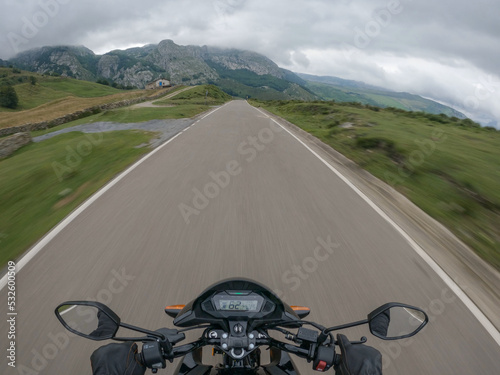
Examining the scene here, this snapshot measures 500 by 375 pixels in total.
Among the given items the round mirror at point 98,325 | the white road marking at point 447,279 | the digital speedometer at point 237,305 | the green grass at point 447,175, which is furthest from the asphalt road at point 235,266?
the green grass at point 447,175

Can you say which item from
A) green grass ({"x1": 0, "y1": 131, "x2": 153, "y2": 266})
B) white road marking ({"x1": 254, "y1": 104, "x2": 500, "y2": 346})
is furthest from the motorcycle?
green grass ({"x1": 0, "y1": 131, "x2": 153, "y2": 266})

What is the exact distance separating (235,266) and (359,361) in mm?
2479

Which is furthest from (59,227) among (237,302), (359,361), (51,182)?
(359,361)

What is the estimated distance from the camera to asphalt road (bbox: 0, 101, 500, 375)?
9.08 feet

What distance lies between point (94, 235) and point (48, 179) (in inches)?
196

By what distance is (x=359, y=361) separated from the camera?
148cm

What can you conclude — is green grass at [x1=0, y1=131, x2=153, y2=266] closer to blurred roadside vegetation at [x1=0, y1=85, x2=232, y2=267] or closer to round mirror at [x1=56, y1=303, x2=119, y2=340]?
blurred roadside vegetation at [x1=0, y1=85, x2=232, y2=267]

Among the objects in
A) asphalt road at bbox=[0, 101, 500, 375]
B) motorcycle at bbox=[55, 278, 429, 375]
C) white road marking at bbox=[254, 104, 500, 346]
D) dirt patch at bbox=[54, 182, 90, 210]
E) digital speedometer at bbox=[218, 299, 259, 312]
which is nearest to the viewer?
motorcycle at bbox=[55, 278, 429, 375]

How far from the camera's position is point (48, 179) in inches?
326

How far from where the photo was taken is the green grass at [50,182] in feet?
17.1

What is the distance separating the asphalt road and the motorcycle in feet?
3.77

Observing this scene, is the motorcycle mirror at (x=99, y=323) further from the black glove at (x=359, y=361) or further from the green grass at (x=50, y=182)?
the green grass at (x=50, y=182)

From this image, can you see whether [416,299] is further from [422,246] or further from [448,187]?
[448,187]

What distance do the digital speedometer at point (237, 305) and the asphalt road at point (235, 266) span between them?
1334 mm
